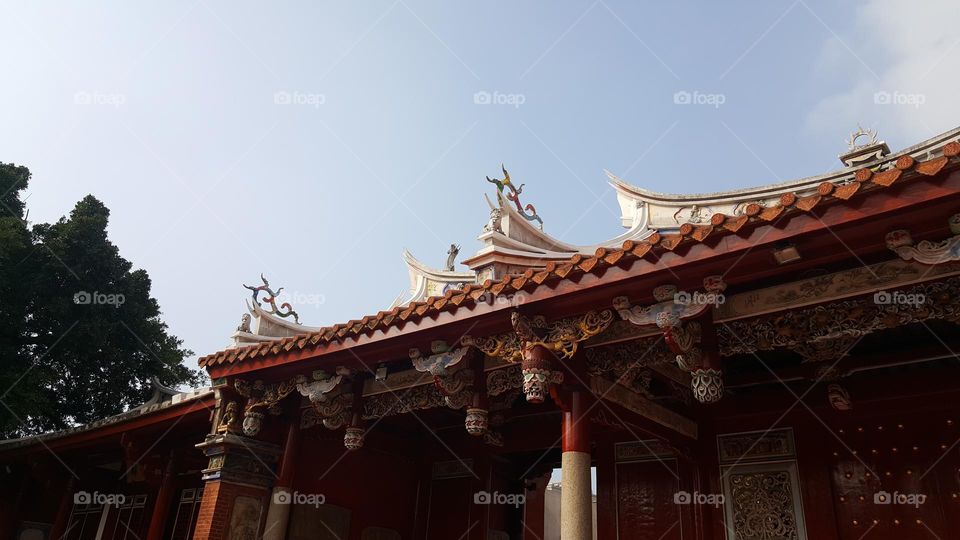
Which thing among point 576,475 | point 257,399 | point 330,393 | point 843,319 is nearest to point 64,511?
point 257,399

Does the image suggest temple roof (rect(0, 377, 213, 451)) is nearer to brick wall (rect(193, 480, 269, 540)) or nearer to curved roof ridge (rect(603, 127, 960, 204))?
brick wall (rect(193, 480, 269, 540))

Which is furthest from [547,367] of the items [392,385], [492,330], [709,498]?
[709,498]

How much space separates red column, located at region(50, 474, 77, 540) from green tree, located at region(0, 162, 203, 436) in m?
3.37

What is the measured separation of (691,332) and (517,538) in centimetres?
568

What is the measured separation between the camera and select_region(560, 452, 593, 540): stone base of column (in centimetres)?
539

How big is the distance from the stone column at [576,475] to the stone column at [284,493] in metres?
3.92

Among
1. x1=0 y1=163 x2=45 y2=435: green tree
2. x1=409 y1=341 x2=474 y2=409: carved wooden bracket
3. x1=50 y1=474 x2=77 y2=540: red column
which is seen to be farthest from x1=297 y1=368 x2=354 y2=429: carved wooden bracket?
x1=0 y1=163 x2=45 y2=435: green tree

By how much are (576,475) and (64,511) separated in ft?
36.9

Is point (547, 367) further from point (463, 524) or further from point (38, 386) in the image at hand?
point (38, 386)

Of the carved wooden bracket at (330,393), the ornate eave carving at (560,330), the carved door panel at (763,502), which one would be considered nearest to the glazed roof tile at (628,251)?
the ornate eave carving at (560,330)

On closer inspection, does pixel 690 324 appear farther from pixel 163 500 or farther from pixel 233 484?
pixel 163 500

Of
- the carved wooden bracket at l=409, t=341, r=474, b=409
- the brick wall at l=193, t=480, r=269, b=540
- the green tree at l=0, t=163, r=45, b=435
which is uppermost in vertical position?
the green tree at l=0, t=163, r=45, b=435

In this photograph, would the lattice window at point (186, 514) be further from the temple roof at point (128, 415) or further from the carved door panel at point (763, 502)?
the carved door panel at point (763, 502)

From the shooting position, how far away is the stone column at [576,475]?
5.40 meters
